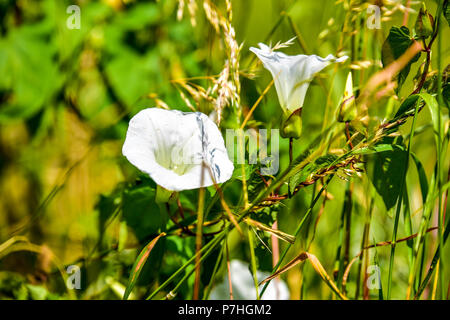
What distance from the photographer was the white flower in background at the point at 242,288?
2.50 ft

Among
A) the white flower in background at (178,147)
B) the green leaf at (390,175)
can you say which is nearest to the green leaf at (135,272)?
the white flower in background at (178,147)

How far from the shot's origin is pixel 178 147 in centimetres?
63

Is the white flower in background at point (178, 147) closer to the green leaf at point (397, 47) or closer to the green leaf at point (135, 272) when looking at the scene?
the green leaf at point (135, 272)

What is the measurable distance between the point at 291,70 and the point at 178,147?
0.63ft

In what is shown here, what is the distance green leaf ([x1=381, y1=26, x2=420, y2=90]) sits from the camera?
1.92ft

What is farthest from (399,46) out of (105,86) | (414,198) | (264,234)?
(105,86)

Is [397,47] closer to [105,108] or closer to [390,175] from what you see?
[390,175]

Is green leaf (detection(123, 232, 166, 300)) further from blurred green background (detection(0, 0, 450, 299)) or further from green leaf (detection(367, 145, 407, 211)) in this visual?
green leaf (detection(367, 145, 407, 211))

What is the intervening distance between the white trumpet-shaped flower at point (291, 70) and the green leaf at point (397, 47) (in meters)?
0.07

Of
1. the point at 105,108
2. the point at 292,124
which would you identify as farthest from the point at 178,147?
the point at 105,108

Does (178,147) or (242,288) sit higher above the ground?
(178,147)

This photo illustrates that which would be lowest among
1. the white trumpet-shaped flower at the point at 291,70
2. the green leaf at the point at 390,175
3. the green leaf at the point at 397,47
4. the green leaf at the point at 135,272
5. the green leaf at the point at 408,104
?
the green leaf at the point at 135,272

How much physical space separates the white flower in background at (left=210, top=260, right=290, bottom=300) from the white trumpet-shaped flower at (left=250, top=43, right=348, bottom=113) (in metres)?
0.31
